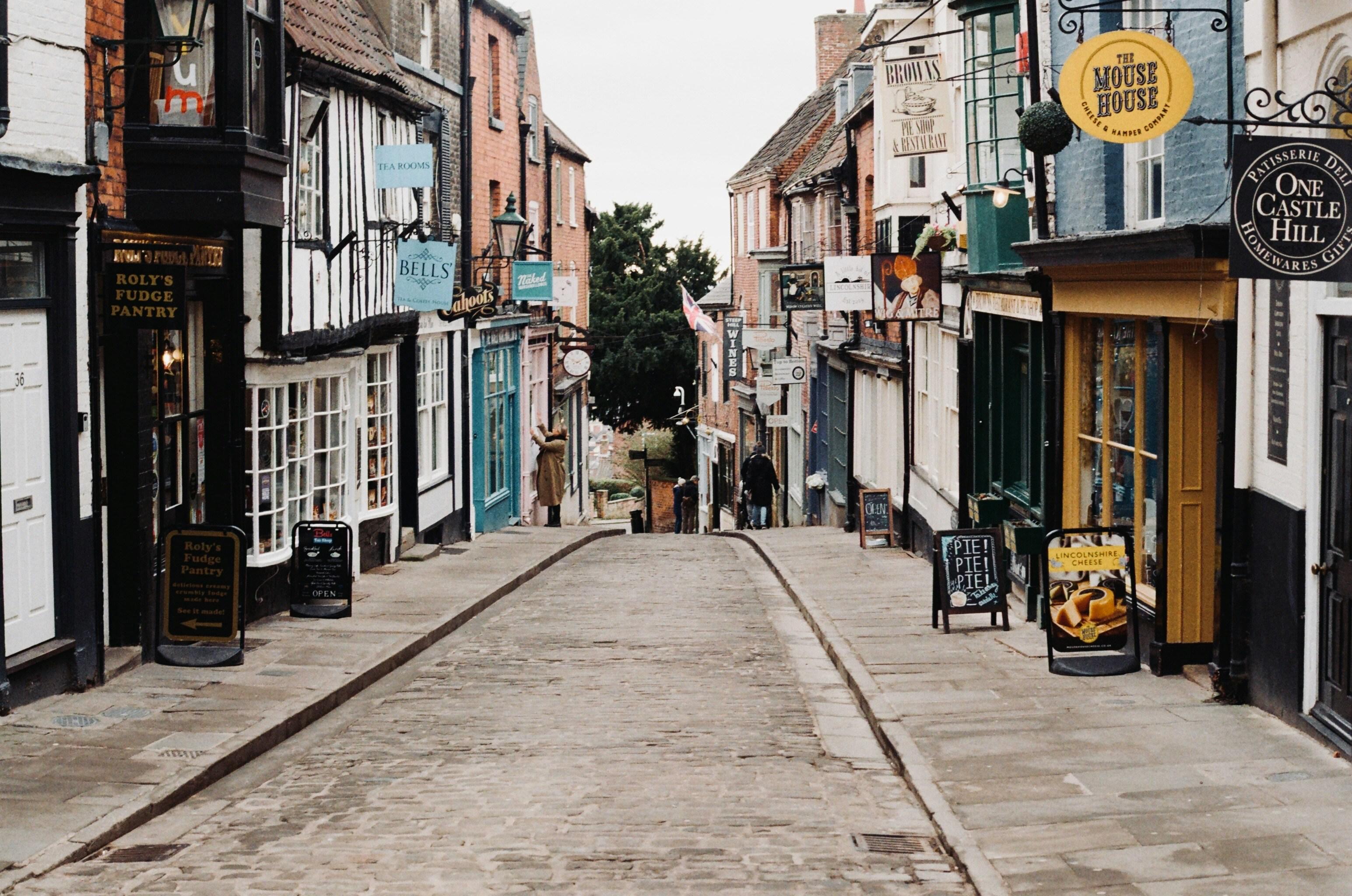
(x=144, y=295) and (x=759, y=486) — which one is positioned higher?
(x=144, y=295)

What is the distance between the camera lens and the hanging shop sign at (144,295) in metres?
11.8

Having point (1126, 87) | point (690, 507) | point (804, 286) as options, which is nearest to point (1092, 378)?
point (1126, 87)

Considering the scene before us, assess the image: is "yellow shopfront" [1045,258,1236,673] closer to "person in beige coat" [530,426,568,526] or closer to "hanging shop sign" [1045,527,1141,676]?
"hanging shop sign" [1045,527,1141,676]

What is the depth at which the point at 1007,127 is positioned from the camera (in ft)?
56.6

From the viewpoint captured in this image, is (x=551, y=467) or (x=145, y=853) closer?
(x=145, y=853)

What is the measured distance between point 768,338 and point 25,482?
28003mm

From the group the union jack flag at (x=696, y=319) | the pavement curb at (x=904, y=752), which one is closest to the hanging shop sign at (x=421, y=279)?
the pavement curb at (x=904, y=752)

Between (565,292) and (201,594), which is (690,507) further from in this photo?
(201,594)

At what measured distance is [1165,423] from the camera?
1204 centimetres

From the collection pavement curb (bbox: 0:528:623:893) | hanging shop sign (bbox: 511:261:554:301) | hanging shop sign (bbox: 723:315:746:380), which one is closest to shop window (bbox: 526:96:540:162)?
hanging shop sign (bbox: 511:261:554:301)

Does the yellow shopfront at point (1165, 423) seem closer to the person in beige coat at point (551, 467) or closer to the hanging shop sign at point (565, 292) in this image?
the person in beige coat at point (551, 467)

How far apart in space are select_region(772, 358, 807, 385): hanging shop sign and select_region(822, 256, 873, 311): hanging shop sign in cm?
1204

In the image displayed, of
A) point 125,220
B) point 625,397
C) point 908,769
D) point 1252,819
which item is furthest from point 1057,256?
point 625,397

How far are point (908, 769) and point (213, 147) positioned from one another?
24.9ft
